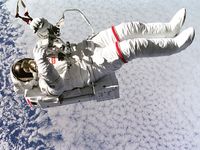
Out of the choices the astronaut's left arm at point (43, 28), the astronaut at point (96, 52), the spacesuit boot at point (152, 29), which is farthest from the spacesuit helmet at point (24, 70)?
the spacesuit boot at point (152, 29)

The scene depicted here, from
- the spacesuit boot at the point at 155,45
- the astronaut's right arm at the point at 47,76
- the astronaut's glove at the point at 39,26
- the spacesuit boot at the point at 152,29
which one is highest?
the astronaut's glove at the point at 39,26

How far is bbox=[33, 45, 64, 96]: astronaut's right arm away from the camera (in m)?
2.18

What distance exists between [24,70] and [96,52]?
0.49 m

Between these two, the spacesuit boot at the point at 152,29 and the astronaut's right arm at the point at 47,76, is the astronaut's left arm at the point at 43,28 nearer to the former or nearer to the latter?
the astronaut's right arm at the point at 47,76

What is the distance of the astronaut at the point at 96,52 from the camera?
2.26 meters

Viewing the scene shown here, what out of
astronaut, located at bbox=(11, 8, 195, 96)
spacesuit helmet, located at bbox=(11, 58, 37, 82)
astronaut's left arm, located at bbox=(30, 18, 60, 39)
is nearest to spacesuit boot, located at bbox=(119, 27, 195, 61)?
astronaut, located at bbox=(11, 8, 195, 96)

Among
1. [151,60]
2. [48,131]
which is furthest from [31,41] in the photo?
[151,60]

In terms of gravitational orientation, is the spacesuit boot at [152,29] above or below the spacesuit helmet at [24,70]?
above

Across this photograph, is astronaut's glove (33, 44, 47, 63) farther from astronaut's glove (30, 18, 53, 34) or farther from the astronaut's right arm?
astronaut's glove (30, 18, 53, 34)

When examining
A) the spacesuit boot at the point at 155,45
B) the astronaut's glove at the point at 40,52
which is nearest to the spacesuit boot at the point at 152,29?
the spacesuit boot at the point at 155,45

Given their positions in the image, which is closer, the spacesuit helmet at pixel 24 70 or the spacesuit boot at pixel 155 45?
the spacesuit boot at pixel 155 45

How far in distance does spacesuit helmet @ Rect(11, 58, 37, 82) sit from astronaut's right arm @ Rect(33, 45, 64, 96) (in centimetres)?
10

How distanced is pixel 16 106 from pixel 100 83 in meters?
2.23

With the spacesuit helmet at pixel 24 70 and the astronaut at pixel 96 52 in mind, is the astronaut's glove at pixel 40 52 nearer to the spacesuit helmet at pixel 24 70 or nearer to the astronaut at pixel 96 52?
the astronaut at pixel 96 52
